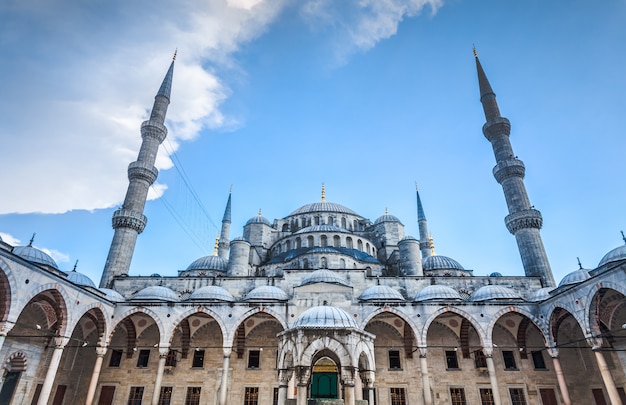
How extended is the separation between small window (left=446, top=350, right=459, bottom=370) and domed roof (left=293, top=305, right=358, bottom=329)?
1147 cm

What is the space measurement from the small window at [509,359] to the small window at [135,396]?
Answer: 1749cm

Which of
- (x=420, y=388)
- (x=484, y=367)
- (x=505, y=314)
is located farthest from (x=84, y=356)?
(x=505, y=314)

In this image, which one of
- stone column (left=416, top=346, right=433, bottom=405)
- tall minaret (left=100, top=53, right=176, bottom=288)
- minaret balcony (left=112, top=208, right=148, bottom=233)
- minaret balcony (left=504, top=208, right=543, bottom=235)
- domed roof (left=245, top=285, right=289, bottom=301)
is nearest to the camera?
stone column (left=416, top=346, right=433, bottom=405)

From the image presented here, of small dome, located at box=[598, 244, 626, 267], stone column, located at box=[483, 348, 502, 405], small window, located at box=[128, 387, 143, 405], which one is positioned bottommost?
small window, located at box=[128, 387, 143, 405]

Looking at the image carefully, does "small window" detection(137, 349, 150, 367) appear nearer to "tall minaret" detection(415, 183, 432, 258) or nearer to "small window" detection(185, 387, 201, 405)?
"small window" detection(185, 387, 201, 405)

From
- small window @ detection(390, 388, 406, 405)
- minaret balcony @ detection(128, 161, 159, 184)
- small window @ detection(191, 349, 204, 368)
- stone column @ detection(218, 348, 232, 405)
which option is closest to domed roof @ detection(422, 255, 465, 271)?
small window @ detection(390, 388, 406, 405)

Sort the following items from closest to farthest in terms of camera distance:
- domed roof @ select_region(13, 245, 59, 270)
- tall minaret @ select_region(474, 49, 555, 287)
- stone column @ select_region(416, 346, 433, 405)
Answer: stone column @ select_region(416, 346, 433, 405) → domed roof @ select_region(13, 245, 59, 270) → tall minaret @ select_region(474, 49, 555, 287)

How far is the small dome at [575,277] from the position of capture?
16.6 meters

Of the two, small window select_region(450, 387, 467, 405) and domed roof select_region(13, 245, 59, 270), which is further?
small window select_region(450, 387, 467, 405)

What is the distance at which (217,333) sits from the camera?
1847 cm

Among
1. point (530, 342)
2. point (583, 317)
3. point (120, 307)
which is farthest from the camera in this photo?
point (530, 342)

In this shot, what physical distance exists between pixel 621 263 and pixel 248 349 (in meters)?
15.5

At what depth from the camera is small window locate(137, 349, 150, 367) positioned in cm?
1786

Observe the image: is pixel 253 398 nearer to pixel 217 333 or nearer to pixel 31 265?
pixel 217 333
